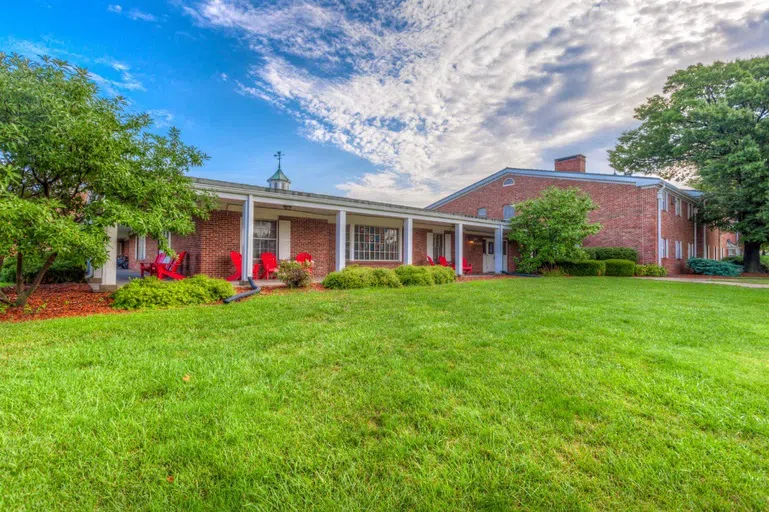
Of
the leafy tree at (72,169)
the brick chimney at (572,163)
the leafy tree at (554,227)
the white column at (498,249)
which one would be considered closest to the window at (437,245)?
the white column at (498,249)

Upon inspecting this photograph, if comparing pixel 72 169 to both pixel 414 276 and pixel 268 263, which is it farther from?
pixel 414 276

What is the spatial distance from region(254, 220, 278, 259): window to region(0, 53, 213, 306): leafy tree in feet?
15.5

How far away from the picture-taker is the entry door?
61.1 feet

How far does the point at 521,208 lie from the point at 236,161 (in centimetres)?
1341

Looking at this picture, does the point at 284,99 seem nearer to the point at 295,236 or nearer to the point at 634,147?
the point at 295,236

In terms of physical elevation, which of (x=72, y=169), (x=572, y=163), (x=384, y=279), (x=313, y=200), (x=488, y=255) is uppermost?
(x=572, y=163)

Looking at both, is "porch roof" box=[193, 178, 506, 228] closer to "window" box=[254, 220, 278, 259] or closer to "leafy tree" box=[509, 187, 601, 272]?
"window" box=[254, 220, 278, 259]

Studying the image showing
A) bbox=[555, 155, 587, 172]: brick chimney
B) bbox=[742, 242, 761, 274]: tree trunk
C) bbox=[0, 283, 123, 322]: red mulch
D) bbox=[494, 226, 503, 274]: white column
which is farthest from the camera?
bbox=[555, 155, 587, 172]: brick chimney

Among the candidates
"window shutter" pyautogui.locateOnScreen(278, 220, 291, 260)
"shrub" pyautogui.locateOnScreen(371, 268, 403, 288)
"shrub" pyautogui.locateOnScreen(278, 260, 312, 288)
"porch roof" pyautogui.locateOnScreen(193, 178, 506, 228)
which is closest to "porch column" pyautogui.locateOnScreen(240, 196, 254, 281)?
"porch roof" pyautogui.locateOnScreen(193, 178, 506, 228)

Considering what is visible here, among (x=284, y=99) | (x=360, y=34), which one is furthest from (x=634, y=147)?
(x=284, y=99)

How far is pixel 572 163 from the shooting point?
2105cm

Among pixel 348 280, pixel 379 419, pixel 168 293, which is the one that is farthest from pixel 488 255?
pixel 379 419

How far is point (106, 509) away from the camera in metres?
1.48

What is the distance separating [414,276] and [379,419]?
307 inches
